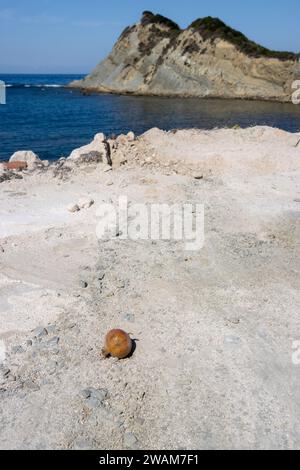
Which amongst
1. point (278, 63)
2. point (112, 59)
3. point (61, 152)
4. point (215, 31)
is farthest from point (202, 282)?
point (112, 59)

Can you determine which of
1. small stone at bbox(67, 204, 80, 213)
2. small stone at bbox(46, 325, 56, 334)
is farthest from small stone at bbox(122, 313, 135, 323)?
small stone at bbox(67, 204, 80, 213)

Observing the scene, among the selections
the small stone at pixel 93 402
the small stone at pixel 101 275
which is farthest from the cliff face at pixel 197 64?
the small stone at pixel 93 402

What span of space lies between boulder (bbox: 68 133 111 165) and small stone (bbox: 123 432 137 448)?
33.1 feet

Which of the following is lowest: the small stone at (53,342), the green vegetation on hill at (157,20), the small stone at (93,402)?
the small stone at (93,402)

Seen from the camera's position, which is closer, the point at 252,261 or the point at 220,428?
the point at 220,428

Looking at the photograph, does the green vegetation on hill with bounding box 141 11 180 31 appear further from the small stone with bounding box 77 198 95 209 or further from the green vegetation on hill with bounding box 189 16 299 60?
the small stone with bounding box 77 198 95 209

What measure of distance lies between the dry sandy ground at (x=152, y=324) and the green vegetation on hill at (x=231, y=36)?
48727 millimetres

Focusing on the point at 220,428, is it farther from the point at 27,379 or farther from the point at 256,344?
the point at 27,379

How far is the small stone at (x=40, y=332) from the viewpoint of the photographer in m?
5.88

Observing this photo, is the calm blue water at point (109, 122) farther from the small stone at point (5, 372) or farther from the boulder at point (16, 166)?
the small stone at point (5, 372)

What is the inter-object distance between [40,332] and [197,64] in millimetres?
56747

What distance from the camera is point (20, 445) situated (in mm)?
4359

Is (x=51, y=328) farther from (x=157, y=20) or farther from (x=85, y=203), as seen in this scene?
(x=157, y=20)
